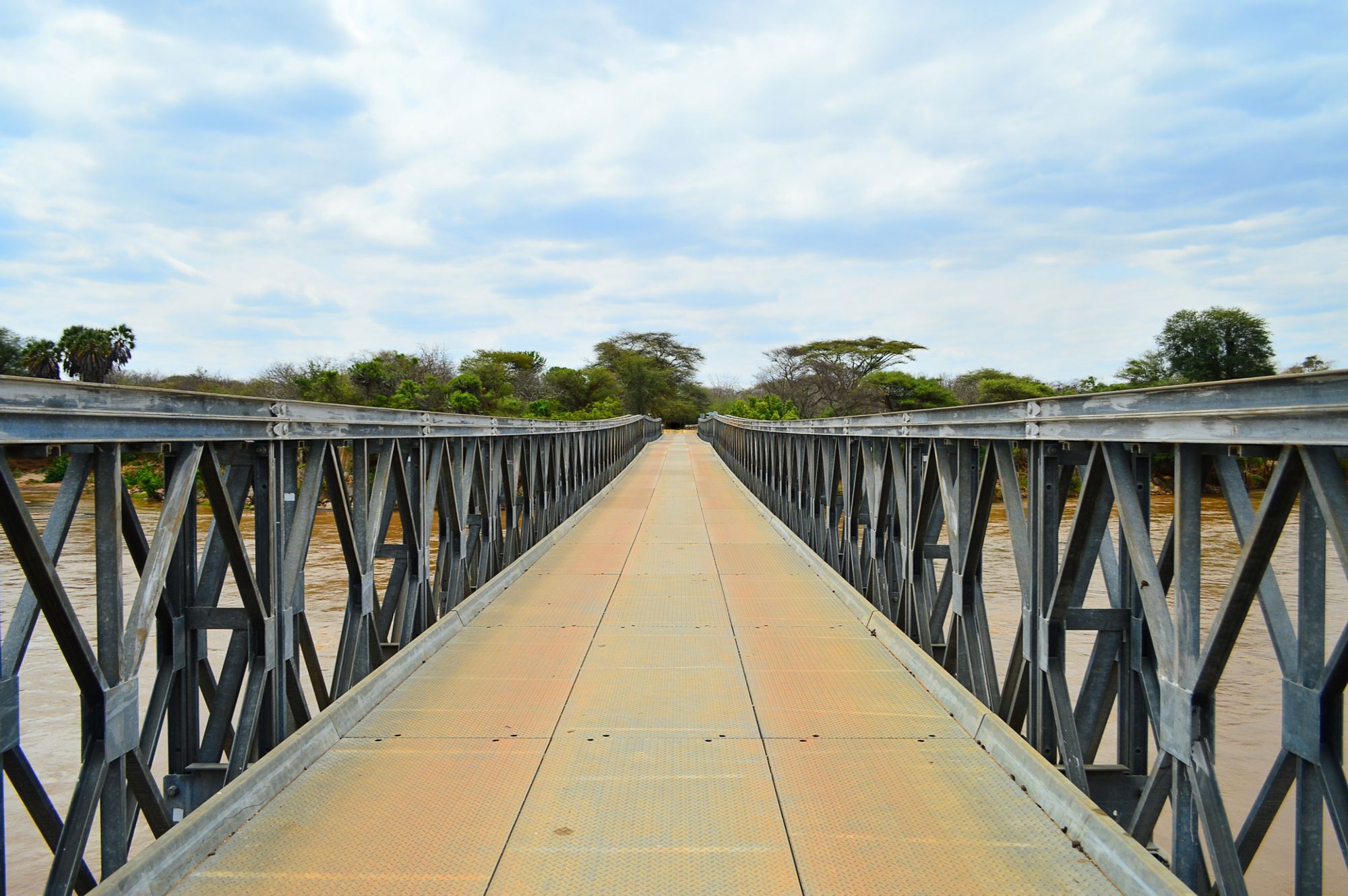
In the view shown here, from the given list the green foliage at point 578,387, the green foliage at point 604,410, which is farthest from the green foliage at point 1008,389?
the green foliage at point 578,387

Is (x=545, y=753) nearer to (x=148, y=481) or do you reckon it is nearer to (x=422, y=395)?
(x=148, y=481)

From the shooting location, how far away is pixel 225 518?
381 centimetres

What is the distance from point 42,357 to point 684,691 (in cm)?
5086

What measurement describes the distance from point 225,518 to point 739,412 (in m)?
57.5

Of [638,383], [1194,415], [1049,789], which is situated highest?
[638,383]

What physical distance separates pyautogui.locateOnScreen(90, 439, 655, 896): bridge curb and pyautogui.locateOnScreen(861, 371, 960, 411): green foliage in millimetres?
48291

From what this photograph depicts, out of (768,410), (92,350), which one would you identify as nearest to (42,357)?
(92,350)

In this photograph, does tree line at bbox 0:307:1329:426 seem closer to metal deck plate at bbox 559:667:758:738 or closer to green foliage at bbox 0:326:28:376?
green foliage at bbox 0:326:28:376

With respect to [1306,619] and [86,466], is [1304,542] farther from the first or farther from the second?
[86,466]

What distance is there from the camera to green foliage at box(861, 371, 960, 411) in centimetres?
5156

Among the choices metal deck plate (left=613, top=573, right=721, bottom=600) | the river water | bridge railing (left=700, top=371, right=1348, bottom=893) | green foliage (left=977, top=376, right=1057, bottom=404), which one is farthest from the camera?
green foliage (left=977, top=376, right=1057, bottom=404)

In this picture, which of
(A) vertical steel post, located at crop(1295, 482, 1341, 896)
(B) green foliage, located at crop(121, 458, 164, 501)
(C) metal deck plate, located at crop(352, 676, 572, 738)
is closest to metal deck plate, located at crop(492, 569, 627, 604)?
(C) metal deck plate, located at crop(352, 676, 572, 738)

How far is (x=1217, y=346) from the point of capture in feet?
135

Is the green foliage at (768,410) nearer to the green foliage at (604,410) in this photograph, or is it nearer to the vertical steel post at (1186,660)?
the green foliage at (604,410)
